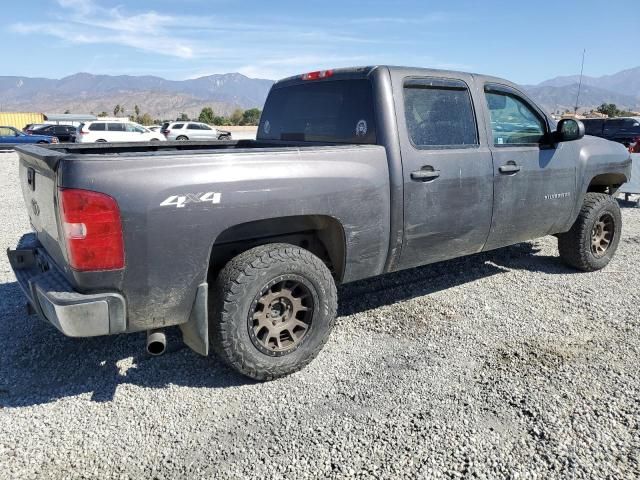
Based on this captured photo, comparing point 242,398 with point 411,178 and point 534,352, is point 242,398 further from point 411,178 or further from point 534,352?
point 534,352

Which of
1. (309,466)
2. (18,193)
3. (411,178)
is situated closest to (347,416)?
(309,466)

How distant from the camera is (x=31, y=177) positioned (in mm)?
3184

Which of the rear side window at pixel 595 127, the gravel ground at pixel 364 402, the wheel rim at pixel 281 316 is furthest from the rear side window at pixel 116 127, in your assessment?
the wheel rim at pixel 281 316

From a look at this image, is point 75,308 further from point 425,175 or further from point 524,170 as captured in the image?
point 524,170

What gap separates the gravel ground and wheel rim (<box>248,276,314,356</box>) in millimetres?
257

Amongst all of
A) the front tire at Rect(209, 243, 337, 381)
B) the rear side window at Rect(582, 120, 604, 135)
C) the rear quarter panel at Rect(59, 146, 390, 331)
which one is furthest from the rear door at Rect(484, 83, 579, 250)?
the rear side window at Rect(582, 120, 604, 135)

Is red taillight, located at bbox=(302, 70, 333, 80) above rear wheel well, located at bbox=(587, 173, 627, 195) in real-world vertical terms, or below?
above

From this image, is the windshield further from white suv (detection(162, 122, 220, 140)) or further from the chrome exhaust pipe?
white suv (detection(162, 122, 220, 140))

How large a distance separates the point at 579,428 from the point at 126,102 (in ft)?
681

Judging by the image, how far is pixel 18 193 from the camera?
1044cm

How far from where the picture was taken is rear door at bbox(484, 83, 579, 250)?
4.21 metres

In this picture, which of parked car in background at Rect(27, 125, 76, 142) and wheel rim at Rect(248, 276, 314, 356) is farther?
parked car in background at Rect(27, 125, 76, 142)

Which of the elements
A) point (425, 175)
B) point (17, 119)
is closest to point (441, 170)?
point (425, 175)

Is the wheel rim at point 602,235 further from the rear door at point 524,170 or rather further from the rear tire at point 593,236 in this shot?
the rear door at point 524,170
